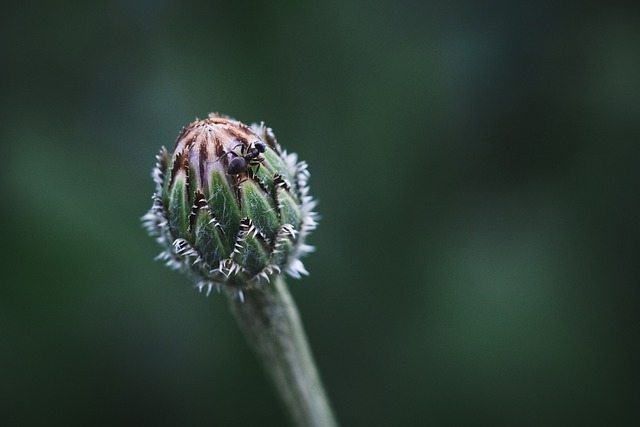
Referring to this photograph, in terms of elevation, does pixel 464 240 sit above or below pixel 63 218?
below

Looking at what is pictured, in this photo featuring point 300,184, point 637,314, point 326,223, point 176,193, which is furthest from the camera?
point 326,223

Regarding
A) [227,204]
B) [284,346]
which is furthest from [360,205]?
[227,204]

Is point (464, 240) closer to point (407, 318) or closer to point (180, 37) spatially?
point (407, 318)

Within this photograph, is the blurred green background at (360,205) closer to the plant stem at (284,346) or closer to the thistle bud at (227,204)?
the plant stem at (284,346)

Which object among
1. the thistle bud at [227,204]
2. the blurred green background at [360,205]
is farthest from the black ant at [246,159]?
the blurred green background at [360,205]

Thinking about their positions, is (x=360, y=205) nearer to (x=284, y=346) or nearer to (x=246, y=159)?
(x=284, y=346)

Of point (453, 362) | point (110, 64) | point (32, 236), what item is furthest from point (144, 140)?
point (453, 362)
